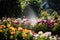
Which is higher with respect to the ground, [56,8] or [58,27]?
[56,8]

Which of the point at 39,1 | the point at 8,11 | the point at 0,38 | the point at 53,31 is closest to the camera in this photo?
the point at 0,38

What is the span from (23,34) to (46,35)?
0.43m

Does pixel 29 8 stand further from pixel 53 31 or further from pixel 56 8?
pixel 53 31

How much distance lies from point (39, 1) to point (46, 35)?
16.5 meters

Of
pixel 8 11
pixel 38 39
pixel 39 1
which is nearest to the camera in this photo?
pixel 38 39

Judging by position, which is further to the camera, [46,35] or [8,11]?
[8,11]

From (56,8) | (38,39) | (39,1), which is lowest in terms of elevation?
(38,39)

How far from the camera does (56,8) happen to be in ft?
91.4

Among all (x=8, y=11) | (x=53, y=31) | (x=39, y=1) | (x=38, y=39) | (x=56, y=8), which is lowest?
(x=38, y=39)

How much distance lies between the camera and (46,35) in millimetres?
4586

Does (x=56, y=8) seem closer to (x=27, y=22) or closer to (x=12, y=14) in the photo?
(x=12, y=14)

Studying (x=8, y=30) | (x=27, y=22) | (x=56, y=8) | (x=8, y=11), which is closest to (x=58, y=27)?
(x=27, y=22)

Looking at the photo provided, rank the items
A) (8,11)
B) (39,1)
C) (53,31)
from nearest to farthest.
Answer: (53,31) < (8,11) < (39,1)

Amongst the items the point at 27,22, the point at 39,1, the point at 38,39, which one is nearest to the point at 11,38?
the point at 38,39
